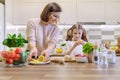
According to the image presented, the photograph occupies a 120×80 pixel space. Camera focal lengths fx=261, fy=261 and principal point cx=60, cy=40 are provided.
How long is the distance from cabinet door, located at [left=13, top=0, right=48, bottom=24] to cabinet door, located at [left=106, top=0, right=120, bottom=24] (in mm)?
1055

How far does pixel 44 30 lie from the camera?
244 cm

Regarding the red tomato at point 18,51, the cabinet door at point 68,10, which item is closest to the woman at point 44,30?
the red tomato at point 18,51

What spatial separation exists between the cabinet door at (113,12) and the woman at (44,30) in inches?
79.4

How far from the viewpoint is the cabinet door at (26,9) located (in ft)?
14.3

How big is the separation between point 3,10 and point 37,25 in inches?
66.4

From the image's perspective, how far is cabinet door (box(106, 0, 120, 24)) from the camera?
4.25m

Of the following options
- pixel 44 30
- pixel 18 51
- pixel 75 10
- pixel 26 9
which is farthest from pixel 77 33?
pixel 26 9

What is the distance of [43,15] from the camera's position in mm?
2301

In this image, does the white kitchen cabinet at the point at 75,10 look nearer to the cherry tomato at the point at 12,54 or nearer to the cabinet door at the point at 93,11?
the cabinet door at the point at 93,11

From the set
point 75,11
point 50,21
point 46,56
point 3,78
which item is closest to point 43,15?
point 50,21

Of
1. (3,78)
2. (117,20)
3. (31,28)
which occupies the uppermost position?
(117,20)

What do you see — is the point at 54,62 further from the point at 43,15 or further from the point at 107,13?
the point at 107,13

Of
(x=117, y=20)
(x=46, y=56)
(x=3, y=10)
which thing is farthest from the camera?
(x=117, y=20)

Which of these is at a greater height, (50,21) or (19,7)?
(19,7)
